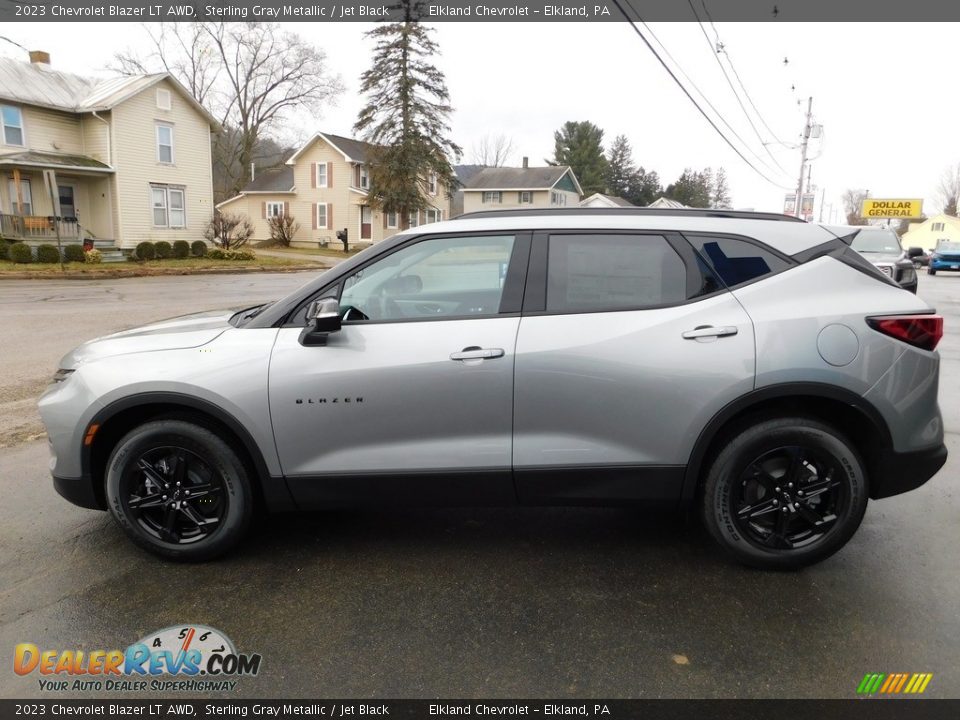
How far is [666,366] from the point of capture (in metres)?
3.24

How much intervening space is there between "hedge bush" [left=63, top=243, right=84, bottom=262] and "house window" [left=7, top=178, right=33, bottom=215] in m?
3.80

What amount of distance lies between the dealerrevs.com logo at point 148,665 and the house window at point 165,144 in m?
32.6

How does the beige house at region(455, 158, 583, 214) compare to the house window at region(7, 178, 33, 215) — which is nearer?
the house window at region(7, 178, 33, 215)

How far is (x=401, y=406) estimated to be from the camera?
330 centimetres

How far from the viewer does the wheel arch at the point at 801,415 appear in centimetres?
324

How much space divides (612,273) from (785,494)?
138 centimetres

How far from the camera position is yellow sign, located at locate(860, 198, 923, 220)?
6719 centimetres

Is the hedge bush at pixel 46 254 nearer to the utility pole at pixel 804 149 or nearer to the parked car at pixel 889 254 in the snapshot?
the parked car at pixel 889 254

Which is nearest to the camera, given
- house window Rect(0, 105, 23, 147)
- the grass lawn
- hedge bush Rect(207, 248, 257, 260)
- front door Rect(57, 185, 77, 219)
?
the grass lawn

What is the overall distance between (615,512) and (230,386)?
2.39 m

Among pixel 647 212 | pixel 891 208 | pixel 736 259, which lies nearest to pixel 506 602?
pixel 736 259

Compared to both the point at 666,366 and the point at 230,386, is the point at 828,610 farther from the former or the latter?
the point at 230,386

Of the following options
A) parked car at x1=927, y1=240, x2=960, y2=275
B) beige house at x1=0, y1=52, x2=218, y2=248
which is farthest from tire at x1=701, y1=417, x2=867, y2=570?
→ parked car at x1=927, y1=240, x2=960, y2=275

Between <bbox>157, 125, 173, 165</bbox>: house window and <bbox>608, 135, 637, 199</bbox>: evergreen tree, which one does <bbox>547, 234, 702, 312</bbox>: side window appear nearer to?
<bbox>157, 125, 173, 165</bbox>: house window
